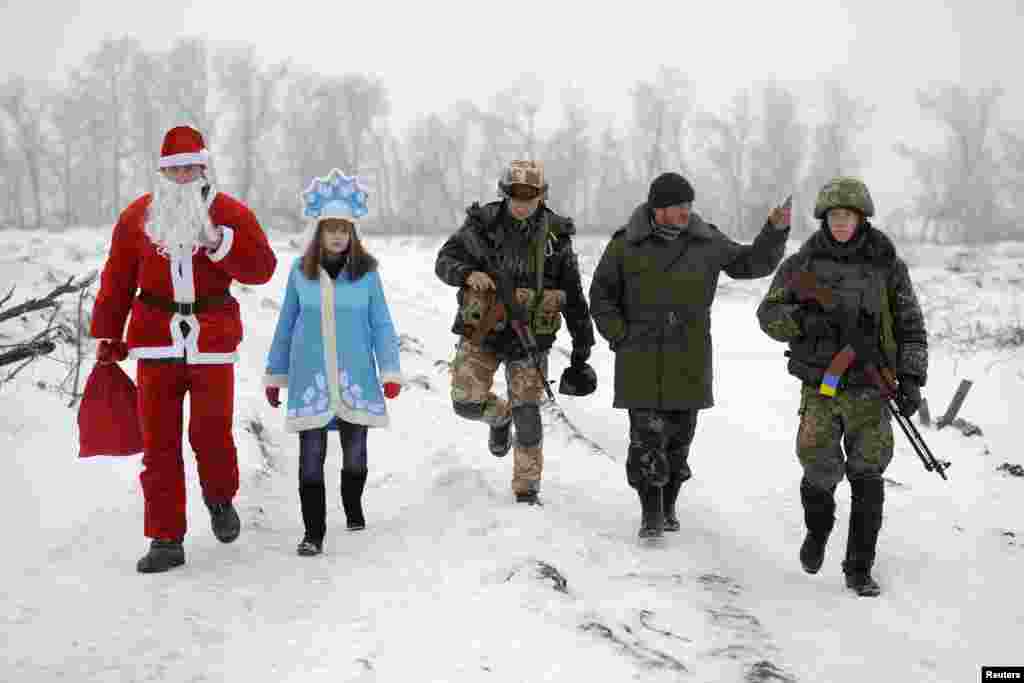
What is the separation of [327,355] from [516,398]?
4.15ft

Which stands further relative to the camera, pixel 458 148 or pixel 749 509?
pixel 458 148

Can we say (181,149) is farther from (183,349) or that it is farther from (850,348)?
(850,348)

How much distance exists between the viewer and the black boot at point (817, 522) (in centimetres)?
480

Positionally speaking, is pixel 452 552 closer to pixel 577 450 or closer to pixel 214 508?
pixel 214 508

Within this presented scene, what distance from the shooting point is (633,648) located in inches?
143

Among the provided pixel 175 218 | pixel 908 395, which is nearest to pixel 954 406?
pixel 908 395

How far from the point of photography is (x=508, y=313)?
17.6ft

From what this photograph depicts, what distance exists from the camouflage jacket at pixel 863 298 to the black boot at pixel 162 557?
3.32 m

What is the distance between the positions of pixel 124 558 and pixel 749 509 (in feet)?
14.3

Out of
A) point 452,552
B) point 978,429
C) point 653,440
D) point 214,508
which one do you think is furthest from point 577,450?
point 978,429

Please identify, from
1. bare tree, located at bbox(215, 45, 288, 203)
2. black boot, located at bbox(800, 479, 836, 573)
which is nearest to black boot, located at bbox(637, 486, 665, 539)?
black boot, located at bbox(800, 479, 836, 573)

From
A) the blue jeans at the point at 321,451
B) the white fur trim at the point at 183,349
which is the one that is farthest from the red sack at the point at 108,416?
the blue jeans at the point at 321,451

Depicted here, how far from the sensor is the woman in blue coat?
15.9ft

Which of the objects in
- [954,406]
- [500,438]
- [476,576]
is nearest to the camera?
[476,576]
